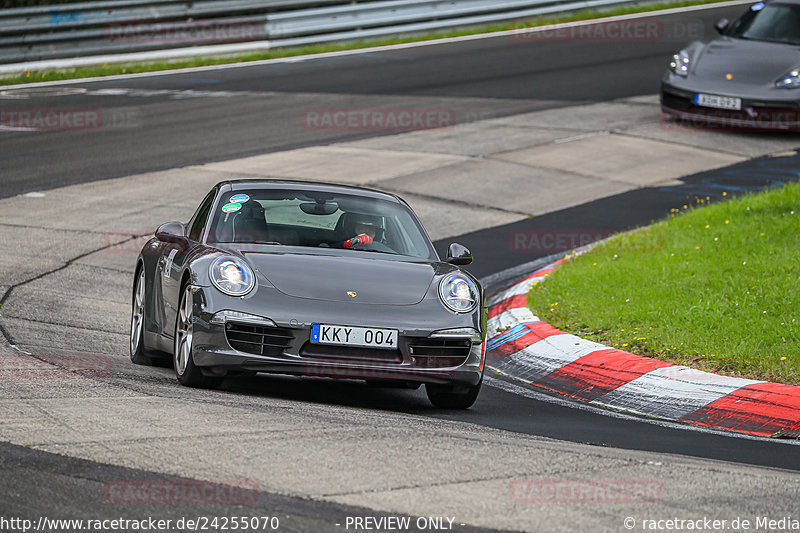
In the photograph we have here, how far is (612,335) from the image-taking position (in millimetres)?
9023

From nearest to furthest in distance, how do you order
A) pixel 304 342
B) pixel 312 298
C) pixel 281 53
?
1. pixel 304 342
2. pixel 312 298
3. pixel 281 53

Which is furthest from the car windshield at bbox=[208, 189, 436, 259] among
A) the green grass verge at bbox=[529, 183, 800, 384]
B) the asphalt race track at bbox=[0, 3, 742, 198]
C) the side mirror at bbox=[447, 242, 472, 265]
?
the asphalt race track at bbox=[0, 3, 742, 198]

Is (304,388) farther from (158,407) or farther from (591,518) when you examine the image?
(591,518)

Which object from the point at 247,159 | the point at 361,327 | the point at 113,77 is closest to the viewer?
the point at 361,327

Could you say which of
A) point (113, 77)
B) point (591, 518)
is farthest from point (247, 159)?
point (591, 518)

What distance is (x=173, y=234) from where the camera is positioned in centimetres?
808

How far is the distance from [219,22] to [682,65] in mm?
10990

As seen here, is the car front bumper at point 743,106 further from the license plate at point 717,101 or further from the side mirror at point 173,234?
the side mirror at point 173,234

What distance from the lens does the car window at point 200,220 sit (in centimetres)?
815

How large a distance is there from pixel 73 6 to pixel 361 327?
1867 centimetres

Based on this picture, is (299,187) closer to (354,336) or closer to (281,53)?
(354,336)

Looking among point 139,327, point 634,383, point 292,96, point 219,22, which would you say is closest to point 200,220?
point 139,327

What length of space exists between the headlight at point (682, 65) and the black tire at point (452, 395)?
37.4 ft

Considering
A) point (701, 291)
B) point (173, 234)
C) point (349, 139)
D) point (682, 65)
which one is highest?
point (173, 234)
